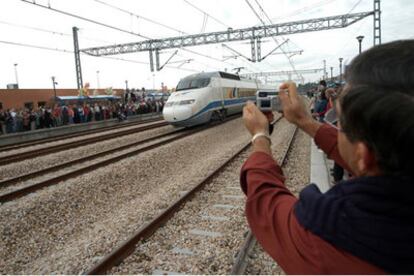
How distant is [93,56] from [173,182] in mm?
31015

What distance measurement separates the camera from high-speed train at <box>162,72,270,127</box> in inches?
704

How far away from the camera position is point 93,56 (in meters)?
36.3

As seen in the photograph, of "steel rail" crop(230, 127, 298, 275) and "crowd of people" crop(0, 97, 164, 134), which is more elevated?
"crowd of people" crop(0, 97, 164, 134)

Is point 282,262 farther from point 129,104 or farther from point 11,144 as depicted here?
point 129,104

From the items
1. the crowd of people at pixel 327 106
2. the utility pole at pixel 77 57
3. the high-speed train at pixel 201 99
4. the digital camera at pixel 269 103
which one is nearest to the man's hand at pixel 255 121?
the digital camera at pixel 269 103

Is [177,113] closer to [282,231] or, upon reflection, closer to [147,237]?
[147,237]

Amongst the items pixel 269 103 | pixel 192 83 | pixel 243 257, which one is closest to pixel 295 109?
pixel 269 103

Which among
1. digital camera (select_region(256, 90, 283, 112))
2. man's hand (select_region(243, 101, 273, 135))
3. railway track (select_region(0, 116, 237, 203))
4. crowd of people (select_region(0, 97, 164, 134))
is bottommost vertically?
railway track (select_region(0, 116, 237, 203))

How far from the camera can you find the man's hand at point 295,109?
176 centimetres

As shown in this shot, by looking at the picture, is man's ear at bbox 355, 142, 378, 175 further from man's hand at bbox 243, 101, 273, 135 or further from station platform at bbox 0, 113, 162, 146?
station platform at bbox 0, 113, 162, 146

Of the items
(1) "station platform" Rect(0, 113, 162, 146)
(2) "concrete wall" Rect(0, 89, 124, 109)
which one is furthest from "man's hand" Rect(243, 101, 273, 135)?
(2) "concrete wall" Rect(0, 89, 124, 109)

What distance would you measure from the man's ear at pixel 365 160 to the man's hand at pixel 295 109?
0.70 m

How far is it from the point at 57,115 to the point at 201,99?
964cm

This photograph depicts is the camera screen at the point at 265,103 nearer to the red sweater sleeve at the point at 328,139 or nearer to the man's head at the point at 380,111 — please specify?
the red sweater sleeve at the point at 328,139
